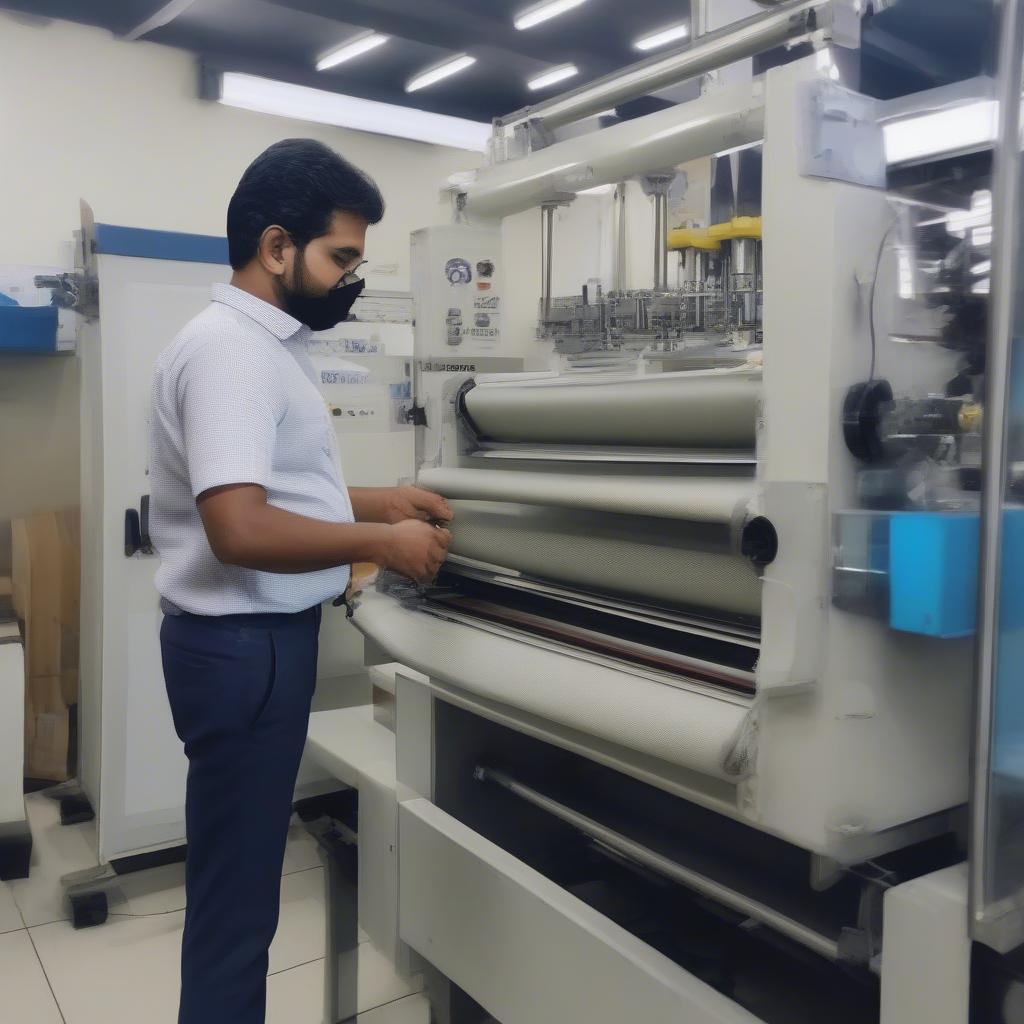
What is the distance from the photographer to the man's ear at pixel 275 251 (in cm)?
134

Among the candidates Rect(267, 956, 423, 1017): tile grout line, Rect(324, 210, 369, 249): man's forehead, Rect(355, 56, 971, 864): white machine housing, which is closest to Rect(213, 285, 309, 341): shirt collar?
Rect(324, 210, 369, 249): man's forehead

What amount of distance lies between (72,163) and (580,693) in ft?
11.3

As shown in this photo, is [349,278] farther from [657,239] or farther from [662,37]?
[662,37]

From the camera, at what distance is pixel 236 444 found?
1184mm

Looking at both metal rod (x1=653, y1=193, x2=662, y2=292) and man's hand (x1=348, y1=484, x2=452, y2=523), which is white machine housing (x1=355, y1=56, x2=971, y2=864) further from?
metal rod (x1=653, y1=193, x2=662, y2=292)

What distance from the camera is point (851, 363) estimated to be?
89 cm

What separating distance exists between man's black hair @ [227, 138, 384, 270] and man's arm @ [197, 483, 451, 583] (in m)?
0.38

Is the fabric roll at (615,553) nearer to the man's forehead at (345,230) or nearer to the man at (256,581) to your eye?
the man at (256,581)

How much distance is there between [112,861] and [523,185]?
2109 mm

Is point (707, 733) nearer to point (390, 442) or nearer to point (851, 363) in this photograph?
point (851, 363)

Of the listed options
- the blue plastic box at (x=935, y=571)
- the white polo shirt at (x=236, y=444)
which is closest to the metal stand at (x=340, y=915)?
the white polo shirt at (x=236, y=444)

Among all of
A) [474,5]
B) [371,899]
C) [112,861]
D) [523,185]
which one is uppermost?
[474,5]

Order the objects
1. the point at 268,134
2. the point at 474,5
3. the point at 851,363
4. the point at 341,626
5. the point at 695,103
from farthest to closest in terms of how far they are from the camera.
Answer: the point at 268,134 < the point at 474,5 < the point at 341,626 < the point at 695,103 < the point at 851,363

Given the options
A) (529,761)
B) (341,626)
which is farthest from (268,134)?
(529,761)
